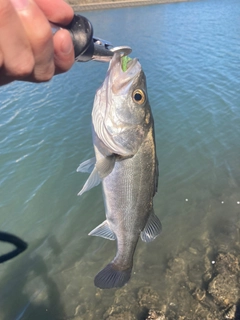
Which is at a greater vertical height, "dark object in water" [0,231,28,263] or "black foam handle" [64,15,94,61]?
"black foam handle" [64,15,94,61]

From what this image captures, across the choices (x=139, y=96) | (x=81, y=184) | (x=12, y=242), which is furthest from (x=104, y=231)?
(x=81, y=184)

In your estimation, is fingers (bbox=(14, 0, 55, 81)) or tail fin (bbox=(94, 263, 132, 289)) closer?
fingers (bbox=(14, 0, 55, 81))

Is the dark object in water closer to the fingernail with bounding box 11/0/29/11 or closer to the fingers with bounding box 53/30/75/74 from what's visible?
the fingers with bounding box 53/30/75/74

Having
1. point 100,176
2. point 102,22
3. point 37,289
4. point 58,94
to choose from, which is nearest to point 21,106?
point 58,94

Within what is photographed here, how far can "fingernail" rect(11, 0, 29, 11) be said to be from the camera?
134cm

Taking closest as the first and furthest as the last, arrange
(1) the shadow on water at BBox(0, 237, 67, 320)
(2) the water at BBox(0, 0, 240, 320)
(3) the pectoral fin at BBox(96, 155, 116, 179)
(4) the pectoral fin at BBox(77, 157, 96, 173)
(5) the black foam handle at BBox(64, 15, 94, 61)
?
(5) the black foam handle at BBox(64, 15, 94, 61)
(3) the pectoral fin at BBox(96, 155, 116, 179)
(4) the pectoral fin at BBox(77, 157, 96, 173)
(1) the shadow on water at BBox(0, 237, 67, 320)
(2) the water at BBox(0, 0, 240, 320)

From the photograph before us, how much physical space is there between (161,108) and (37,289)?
947 centimetres

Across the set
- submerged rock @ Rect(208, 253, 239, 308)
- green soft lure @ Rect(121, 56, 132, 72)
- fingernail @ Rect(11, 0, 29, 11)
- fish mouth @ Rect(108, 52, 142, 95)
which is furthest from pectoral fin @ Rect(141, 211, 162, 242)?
submerged rock @ Rect(208, 253, 239, 308)

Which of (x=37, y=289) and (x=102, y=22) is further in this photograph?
(x=102, y=22)

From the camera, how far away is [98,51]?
94.2 inches

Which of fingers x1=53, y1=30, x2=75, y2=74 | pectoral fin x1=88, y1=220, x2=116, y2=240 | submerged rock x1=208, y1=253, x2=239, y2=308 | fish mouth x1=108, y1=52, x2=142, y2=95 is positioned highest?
fingers x1=53, y1=30, x2=75, y2=74

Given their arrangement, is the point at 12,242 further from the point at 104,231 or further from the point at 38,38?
the point at 38,38

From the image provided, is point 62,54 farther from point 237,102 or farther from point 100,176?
point 237,102

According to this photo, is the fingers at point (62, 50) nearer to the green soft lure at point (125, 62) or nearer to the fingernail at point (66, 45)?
the fingernail at point (66, 45)
